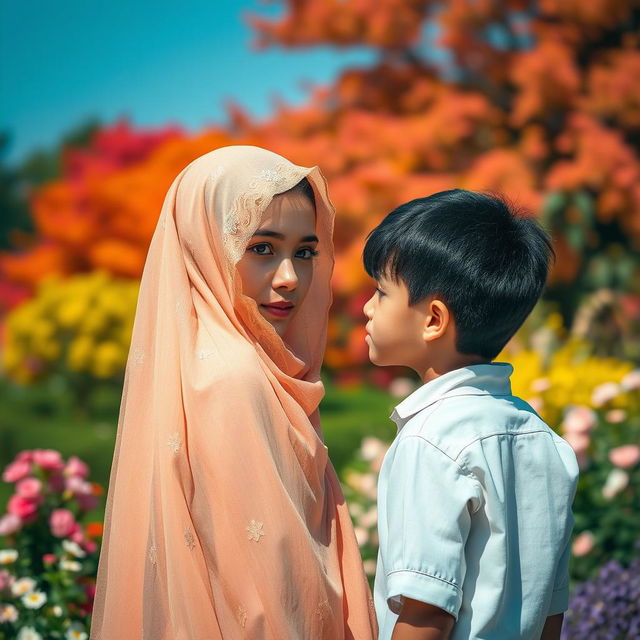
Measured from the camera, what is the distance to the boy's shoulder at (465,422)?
117cm

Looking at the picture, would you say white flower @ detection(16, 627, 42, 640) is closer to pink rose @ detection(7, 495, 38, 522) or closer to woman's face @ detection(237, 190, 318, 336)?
pink rose @ detection(7, 495, 38, 522)

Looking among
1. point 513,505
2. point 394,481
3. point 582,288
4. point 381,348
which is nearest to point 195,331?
point 381,348

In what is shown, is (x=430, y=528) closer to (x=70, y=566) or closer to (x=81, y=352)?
(x=70, y=566)

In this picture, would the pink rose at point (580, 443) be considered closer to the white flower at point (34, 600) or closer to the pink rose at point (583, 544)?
the pink rose at point (583, 544)

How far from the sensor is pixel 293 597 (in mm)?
1319

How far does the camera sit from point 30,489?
7.27ft

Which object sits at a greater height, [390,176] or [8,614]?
[390,176]

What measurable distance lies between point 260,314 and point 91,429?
180 inches

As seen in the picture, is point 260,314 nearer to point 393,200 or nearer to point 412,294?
point 412,294

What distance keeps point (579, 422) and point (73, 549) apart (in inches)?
62.8

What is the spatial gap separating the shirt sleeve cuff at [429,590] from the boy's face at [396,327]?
316 mm

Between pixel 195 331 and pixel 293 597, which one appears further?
pixel 195 331

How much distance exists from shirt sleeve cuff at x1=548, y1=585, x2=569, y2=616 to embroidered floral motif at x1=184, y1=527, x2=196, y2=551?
578 millimetres

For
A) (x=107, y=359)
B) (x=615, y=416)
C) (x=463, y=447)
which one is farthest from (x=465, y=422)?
(x=107, y=359)
